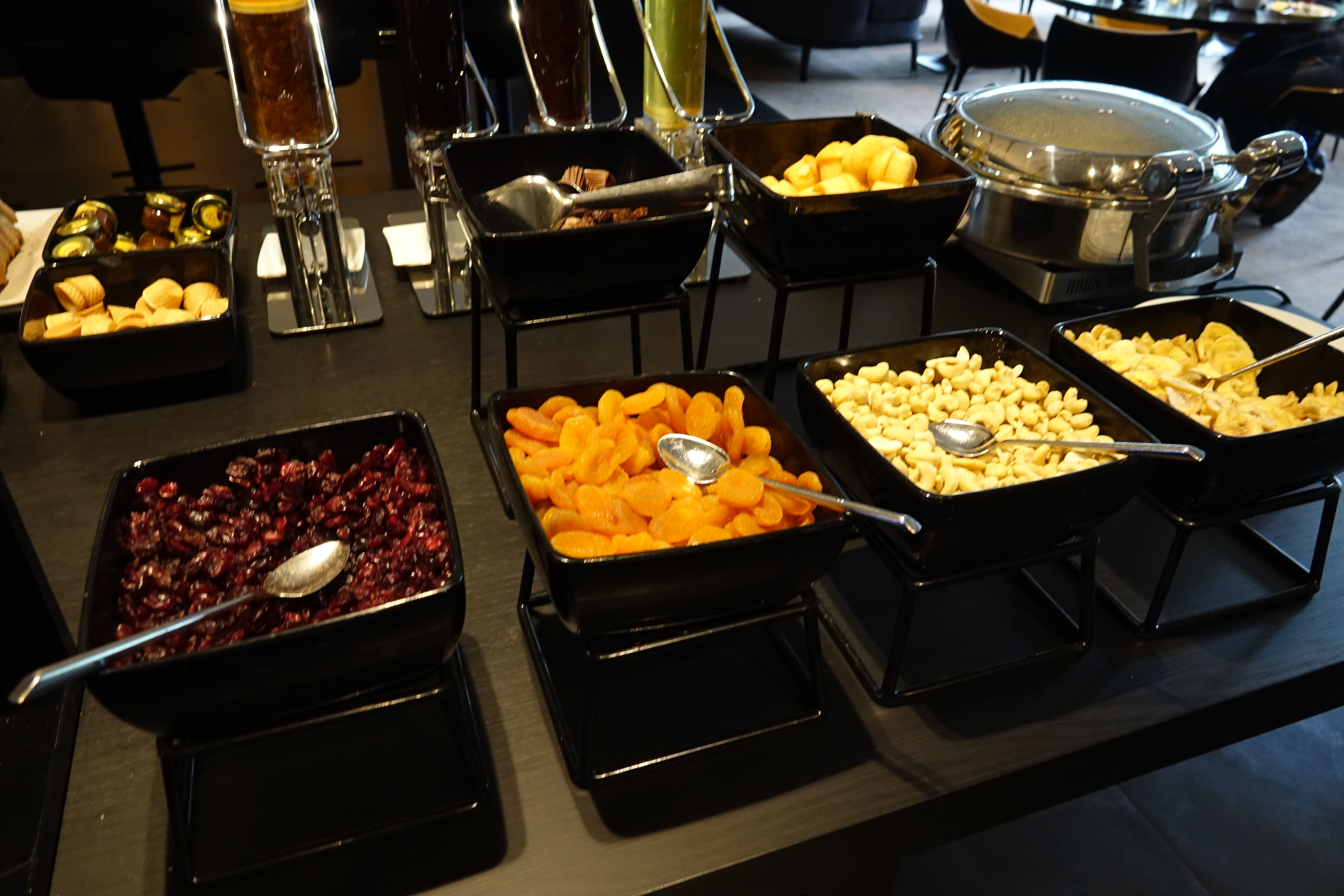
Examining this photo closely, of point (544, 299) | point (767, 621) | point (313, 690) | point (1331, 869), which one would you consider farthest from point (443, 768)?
point (1331, 869)

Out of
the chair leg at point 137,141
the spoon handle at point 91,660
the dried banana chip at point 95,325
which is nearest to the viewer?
the spoon handle at point 91,660

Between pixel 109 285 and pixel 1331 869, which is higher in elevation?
pixel 109 285

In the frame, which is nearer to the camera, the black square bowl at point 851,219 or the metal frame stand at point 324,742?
the metal frame stand at point 324,742

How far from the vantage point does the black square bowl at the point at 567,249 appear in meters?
0.79

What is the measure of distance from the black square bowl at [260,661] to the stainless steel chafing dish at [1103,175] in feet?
2.96

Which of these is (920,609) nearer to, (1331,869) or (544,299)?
(544,299)

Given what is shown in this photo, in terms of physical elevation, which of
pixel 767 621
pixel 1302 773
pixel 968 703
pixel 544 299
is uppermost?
pixel 544 299

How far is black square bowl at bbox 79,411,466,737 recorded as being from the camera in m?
0.50

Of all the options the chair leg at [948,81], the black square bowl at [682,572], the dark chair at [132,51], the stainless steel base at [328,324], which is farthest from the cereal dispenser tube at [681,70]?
the chair leg at [948,81]

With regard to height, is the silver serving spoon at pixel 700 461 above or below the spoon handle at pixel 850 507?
below

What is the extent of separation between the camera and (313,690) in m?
0.56

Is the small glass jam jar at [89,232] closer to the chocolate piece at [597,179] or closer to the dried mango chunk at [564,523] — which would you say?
the chocolate piece at [597,179]

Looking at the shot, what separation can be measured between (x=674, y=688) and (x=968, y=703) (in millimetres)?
250

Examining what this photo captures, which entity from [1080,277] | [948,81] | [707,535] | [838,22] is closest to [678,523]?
[707,535]
